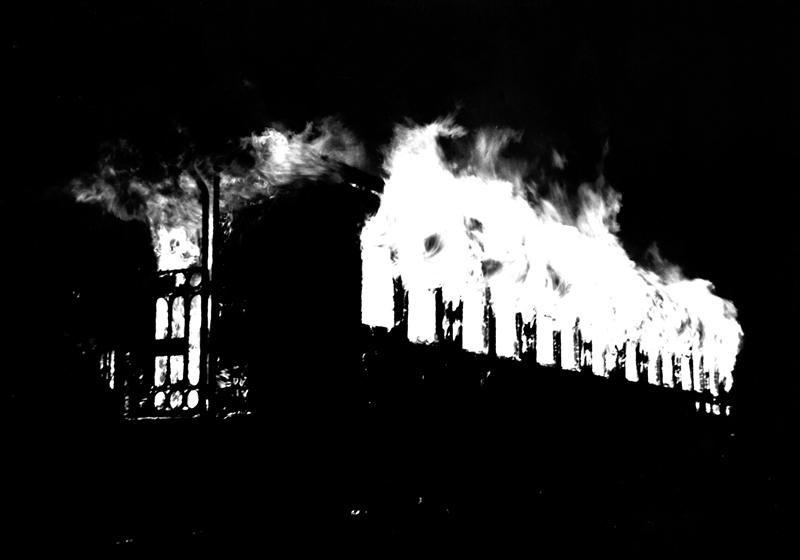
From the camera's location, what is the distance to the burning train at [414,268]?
23.2 feet

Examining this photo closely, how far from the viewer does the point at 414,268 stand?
8.52 meters

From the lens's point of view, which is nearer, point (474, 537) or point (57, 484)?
point (57, 484)

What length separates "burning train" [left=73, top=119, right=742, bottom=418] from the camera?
7066mm

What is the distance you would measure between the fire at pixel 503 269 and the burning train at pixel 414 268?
0.02 meters

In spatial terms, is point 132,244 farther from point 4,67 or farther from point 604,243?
point 604,243

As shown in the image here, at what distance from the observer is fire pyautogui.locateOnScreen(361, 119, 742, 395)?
8.12 m

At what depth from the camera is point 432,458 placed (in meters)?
7.91

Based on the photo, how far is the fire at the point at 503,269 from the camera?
8.12m

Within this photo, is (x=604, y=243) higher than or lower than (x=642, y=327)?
higher

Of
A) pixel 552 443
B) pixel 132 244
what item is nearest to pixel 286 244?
pixel 132 244

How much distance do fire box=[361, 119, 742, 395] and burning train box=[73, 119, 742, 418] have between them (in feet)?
0.07

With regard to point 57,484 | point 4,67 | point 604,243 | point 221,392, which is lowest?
point 57,484

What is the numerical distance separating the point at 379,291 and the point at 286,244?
1049 mm

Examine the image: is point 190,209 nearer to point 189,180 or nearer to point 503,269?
point 189,180
